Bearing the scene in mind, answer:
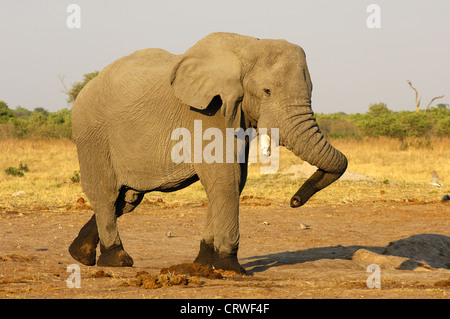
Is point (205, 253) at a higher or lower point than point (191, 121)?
lower

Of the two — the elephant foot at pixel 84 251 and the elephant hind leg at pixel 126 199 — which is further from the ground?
the elephant hind leg at pixel 126 199

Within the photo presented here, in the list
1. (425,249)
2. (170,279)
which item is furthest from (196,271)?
(425,249)

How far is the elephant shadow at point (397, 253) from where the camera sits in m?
8.82

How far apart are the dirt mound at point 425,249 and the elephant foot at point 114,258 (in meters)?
3.88

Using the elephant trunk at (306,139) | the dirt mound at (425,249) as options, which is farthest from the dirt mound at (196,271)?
the dirt mound at (425,249)

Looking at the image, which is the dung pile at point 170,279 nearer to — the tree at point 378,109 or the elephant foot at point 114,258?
the elephant foot at point 114,258

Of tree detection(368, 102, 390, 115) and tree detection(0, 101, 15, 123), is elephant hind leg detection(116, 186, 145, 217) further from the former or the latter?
tree detection(368, 102, 390, 115)

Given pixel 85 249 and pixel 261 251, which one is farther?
pixel 261 251

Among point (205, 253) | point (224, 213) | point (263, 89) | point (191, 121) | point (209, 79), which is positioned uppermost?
point (209, 79)

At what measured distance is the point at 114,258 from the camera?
7875 mm

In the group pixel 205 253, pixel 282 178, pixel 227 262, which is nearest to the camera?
pixel 227 262

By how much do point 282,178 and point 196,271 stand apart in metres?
12.3

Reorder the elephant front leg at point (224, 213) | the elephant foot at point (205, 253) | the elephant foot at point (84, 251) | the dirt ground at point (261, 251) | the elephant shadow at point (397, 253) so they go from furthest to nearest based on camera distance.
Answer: the elephant shadow at point (397, 253), the elephant foot at point (84, 251), the elephant foot at point (205, 253), the elephant front leg at point (224, 213), the dirt ground at point (261, 251)

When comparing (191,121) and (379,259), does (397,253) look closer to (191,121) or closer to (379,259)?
(379,259)
